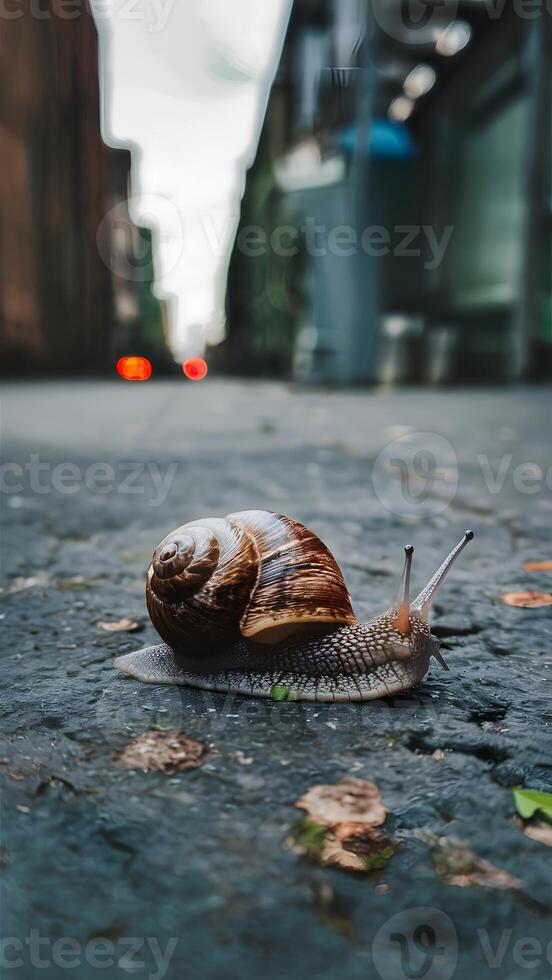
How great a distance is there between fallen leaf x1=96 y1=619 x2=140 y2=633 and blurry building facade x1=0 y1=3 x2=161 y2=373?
18814mm

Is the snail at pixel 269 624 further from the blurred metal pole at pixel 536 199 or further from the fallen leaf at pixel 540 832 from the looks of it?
the blurred metal pole at pixel 536 199

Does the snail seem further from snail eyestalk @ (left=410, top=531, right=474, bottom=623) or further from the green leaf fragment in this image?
the green leaf fragment

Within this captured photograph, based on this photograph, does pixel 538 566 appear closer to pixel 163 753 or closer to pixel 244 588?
pixel 244 588

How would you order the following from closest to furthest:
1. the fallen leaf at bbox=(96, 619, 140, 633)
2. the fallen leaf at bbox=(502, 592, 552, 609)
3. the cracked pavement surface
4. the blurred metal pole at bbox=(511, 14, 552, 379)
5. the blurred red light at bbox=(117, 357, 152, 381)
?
the cracked pavement surface
the fallen leaf at bbox=(96, 619, 140, 633)
the fallen leaf at bbox=(502, 592, 552, 609)
the blurred metal pole at bbox=(511, 14, 552, 379)
the blurred red light at bbox=(117, 357, 152, 381)

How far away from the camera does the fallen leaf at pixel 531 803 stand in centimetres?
106

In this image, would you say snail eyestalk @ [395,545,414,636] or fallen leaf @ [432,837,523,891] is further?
snail eyestalk @ [395,545,414,636]

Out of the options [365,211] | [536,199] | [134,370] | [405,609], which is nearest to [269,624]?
[405,609]

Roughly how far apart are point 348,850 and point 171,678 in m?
0.59

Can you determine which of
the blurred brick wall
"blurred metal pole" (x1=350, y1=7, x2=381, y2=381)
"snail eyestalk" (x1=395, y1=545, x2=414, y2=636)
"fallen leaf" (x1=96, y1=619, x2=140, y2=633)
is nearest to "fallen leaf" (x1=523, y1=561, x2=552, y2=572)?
"snail eyestalk" (x1=395, y1=545, x2=414, y2=636)

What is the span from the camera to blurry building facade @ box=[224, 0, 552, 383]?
40.3 feet

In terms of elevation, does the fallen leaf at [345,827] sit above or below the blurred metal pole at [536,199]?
below

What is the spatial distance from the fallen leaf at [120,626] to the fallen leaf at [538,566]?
3.76 feet

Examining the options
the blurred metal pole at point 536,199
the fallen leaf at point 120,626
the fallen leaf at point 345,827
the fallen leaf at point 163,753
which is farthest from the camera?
the blurred metal pole at point 536,199

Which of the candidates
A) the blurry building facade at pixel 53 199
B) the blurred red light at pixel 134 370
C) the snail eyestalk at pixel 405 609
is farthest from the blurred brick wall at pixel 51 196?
the snail eyestalk at pixel 405 609
